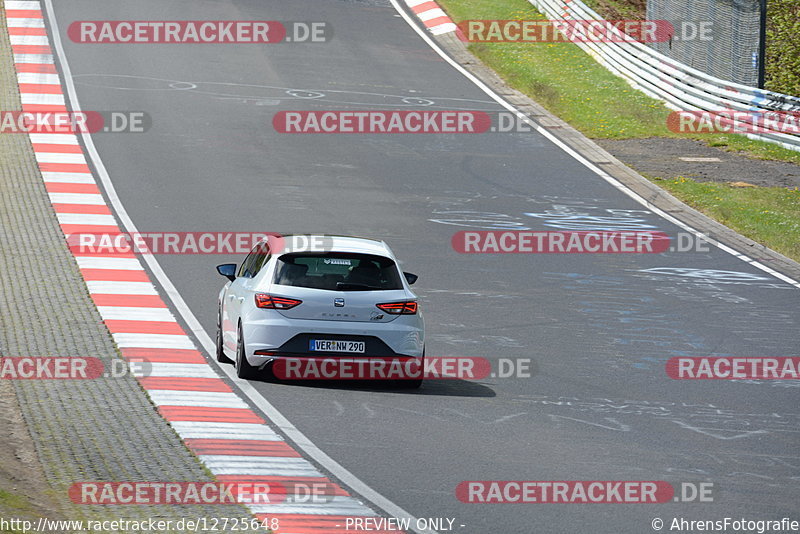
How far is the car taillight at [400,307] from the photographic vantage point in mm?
13438

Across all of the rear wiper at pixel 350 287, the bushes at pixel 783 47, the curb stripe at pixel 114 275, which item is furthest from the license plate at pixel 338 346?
the bushes at pixel 783 47

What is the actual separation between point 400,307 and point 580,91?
2323 centimetres

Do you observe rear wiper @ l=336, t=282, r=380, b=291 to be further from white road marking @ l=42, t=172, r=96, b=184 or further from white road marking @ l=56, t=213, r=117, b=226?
white road marking @ l=42, t=172, r=96, b=184

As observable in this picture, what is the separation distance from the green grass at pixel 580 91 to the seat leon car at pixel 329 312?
738 inches

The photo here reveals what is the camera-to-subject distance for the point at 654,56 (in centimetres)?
3547

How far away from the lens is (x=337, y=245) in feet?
45.6

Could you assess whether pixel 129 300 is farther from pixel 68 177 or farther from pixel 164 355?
pixel 68 177

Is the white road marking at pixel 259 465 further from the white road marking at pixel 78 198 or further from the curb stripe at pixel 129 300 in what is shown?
the white road marking at pixel 78 198

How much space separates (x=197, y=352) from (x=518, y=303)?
16.5ft


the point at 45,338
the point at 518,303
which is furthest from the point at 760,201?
the point at 45,338

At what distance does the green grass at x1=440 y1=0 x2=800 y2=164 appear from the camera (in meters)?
31.8

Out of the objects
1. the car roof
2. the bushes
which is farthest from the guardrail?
the car roof

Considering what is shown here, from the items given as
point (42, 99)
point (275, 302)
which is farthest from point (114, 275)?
point (42, 99)

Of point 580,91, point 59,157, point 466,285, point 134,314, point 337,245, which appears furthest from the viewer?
point 580,91
